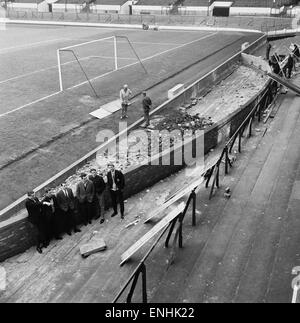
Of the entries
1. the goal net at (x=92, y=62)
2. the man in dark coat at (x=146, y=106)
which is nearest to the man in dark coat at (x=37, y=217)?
the man in dark coat at (x=146, y=106)

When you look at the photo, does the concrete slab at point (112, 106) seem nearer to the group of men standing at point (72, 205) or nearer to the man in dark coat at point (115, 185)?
the group of men standing at point (72, 205)

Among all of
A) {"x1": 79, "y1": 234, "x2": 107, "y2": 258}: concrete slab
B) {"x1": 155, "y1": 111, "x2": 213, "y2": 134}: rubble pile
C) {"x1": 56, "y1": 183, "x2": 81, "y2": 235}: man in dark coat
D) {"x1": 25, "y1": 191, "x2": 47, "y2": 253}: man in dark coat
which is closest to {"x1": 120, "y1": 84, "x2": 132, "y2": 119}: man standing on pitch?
{"x1": 155, "y1": 111, "x2": 213, "y2": 134}: rubble pile

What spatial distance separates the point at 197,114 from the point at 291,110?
4202 mm

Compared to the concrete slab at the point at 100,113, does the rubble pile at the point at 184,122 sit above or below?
below

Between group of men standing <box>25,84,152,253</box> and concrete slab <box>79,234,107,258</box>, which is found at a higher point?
group of men standing <box>25,84,152,253</box>

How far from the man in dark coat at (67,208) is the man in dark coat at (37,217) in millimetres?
622

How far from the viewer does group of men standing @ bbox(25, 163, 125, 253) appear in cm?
1002

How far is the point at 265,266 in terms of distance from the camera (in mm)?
8531

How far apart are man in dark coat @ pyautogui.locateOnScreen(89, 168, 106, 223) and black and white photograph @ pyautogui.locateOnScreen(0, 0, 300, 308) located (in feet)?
0.10

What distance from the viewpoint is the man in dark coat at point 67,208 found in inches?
412

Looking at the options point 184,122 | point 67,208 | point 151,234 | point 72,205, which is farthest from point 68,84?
Result: point 151,234

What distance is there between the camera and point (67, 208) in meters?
10.6

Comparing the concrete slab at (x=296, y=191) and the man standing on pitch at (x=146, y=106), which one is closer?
the concrete slab at (x=296, y=191)

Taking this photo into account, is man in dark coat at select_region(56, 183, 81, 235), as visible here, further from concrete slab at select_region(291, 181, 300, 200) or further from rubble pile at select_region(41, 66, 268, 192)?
concrete slab at select_region(291, 181, 300, 200)
